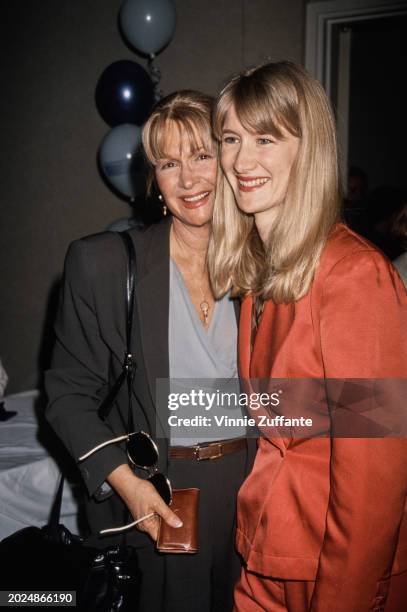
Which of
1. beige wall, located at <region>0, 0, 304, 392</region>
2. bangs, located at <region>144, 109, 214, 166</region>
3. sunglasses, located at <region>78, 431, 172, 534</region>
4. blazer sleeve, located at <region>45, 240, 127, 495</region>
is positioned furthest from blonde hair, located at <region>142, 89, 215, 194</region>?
beige wall, located at <region>0, 0, 304, 392</region>

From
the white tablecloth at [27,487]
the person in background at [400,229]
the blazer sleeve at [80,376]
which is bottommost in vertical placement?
the white tablecloth at [27,487]

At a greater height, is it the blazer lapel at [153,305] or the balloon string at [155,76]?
the balloon string at [155,76]

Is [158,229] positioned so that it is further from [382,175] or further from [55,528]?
[382,175]

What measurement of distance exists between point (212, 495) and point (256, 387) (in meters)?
0.43

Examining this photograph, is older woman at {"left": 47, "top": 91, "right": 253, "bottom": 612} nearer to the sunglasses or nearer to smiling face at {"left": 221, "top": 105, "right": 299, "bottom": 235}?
the sunglasses

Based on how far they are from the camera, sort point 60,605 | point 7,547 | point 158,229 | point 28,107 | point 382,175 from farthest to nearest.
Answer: point 382,175
point 28,107
point 158,229
point 7,547
point 60,605

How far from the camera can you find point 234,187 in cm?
134

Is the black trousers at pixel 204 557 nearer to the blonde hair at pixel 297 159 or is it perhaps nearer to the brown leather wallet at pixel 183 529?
the brown leather wallet at pixel 183 529

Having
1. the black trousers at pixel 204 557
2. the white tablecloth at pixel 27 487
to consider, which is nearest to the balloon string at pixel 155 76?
the white tablecloth at pixel 27 487

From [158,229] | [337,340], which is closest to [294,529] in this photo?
[337,340]

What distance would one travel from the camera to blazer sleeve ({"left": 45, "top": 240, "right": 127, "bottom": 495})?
1.37 metres

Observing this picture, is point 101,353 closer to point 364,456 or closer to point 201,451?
point 201,451

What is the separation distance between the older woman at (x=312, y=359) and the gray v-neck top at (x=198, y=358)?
174 mm

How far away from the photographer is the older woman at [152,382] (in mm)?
1378
